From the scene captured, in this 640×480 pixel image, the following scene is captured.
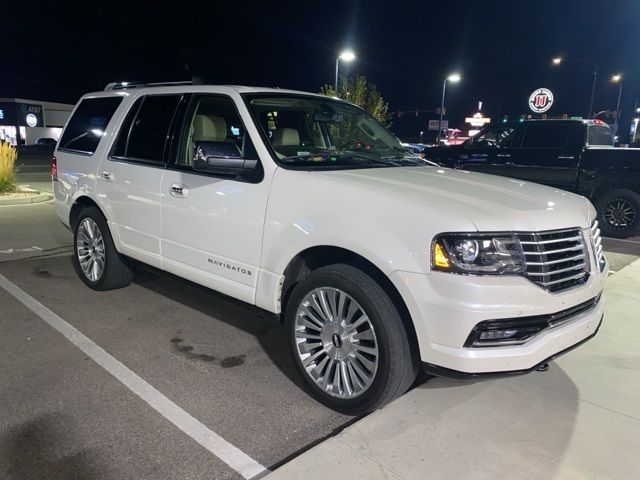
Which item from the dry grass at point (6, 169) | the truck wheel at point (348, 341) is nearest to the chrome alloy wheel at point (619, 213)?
the truck wheel at point (348, 341)

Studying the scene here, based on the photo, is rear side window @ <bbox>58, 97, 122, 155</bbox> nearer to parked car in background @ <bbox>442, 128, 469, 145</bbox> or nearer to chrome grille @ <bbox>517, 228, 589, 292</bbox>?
chrome grille @ <bbox>517, 228, 589, 292</bbox>

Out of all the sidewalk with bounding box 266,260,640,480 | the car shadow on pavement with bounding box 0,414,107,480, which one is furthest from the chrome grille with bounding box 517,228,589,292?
the car shadow on pavement with bounding box 0,414,107,480

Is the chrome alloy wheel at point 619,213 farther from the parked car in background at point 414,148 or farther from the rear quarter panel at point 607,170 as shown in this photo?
the parked car in background at point 414,148

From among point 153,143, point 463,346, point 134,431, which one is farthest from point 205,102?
point 463,346

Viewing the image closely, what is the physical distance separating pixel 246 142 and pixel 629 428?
300 centimetres

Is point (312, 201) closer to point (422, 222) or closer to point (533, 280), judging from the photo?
point (422, 222)

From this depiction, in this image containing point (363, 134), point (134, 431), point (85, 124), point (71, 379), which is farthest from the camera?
point (85, 124)

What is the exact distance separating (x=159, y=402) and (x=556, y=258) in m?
2.51

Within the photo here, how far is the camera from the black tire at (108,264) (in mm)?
4965

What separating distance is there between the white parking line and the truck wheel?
2.28 ft

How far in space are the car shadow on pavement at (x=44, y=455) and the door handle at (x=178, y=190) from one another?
1761mm

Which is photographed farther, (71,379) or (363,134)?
(363,134)

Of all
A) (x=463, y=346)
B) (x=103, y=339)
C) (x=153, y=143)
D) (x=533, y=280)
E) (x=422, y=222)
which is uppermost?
(x=153, y=143)

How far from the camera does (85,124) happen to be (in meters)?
5.40
